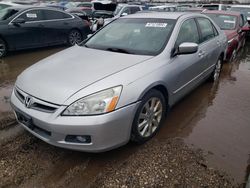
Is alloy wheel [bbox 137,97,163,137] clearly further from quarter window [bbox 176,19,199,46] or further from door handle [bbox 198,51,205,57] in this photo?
door handle [bbox 198,51,205,57]

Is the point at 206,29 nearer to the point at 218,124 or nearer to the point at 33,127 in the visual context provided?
the point at 218,124

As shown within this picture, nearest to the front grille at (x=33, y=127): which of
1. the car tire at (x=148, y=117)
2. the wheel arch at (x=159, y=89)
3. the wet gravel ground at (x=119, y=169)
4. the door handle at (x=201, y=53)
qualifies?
the wet gravel ground at (x=119, y=169)

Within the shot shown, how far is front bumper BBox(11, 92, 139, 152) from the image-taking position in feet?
7.77

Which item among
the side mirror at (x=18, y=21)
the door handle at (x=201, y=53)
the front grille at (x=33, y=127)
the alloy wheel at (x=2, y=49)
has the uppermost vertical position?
the side mirror at (x=18, y=21)

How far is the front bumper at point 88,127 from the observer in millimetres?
2367

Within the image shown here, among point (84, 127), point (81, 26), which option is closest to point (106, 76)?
point (84, 127)

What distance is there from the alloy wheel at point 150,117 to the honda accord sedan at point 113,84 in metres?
0.01

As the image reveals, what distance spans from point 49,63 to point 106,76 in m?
1.00

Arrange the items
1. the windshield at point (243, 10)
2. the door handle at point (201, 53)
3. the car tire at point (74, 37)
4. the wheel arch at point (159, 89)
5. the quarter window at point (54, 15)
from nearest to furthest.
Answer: the wheel arch at point (159, 89), the door handle at point (201, 53), the quarter window at point (54, 15), the car tire at point (74, 37), the windshield at point (243, 10)

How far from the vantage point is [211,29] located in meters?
4.90

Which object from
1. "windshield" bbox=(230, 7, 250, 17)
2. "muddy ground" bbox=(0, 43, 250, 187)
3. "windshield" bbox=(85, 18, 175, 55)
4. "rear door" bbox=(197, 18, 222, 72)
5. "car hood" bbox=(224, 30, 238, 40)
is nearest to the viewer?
"muddy ground" bbox=(0, 43, 250, 187)

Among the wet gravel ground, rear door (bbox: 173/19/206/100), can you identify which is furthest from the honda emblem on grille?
rear door (bbox: 173/19/206/100)

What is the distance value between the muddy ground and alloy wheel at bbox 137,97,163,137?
18 cm

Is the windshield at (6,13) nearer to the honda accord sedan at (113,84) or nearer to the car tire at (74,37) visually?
the car tire at (74,37)
